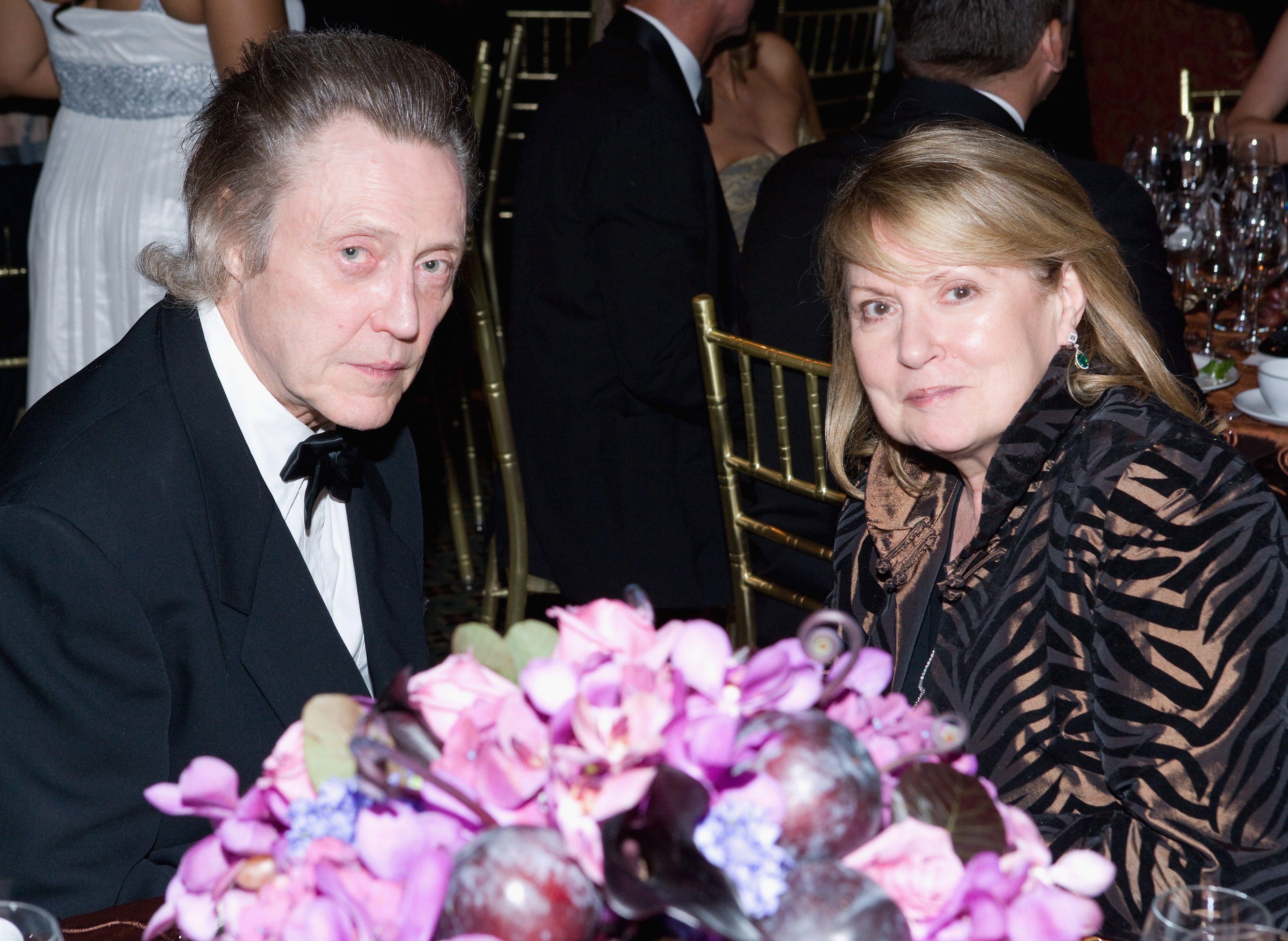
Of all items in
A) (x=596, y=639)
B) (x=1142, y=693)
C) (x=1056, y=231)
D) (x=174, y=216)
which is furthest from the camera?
(x=174, y=216)

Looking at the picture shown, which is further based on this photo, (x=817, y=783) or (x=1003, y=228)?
(x=1003, y=228)

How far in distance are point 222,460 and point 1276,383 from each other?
66.2 inches

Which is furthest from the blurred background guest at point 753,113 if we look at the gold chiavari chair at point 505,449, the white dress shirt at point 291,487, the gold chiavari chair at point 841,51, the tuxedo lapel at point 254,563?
the tuxedo lapel at point 254,563

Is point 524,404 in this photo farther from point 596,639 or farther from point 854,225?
point 596,639

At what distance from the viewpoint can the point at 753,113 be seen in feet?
13.0

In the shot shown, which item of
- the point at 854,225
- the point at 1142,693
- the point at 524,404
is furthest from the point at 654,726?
the point at 524,404

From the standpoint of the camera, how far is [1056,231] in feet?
4.90

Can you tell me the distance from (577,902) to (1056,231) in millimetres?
1158

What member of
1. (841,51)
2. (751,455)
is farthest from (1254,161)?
(841,51)

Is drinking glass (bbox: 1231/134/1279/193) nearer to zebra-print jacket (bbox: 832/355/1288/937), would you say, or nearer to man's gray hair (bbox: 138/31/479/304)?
zebra-print jacket (bbox: 832/355/1288/937)

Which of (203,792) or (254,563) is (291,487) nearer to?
(254,563)

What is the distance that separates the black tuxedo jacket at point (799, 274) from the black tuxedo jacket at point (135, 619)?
4.03 feet

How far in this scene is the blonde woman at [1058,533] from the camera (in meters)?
1.23

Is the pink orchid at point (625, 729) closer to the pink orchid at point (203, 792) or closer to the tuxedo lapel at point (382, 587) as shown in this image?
the pink orchid at point (203, 792)
